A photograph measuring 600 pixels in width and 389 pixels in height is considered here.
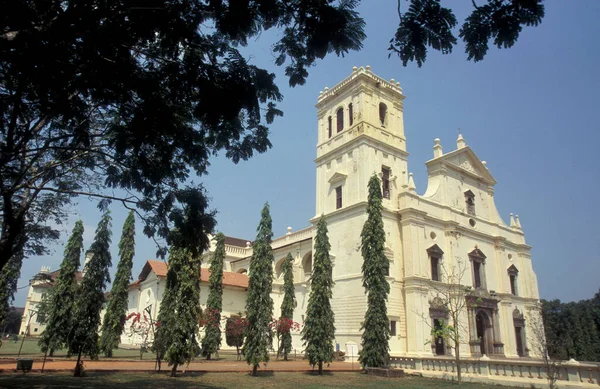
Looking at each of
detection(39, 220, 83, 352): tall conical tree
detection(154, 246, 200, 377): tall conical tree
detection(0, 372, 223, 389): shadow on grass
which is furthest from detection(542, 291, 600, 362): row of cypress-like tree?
detection(39, 220, 83, 352): tall conical tree

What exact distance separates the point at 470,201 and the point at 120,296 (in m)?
31.5

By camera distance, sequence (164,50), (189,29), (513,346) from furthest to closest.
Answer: (513,346), (164,50), (189,29)

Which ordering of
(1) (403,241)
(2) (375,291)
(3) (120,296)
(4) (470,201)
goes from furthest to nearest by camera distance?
(4) (470,201) → (1) (403,241) → (3) (120,296) → (2) (375,291)

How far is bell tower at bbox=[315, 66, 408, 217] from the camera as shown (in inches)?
1312

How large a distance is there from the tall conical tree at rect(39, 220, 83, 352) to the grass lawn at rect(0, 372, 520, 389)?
36.6 feet

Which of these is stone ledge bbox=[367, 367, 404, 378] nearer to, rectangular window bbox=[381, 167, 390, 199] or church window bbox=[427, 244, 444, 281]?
church window bbox=[427, 244, 444, 281]

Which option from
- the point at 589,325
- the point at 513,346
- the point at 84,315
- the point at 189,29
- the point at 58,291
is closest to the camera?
the point at 189,29

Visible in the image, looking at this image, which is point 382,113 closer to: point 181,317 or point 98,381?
point 181,317

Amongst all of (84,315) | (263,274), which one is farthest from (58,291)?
(263,274)

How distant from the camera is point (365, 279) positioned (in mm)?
24281

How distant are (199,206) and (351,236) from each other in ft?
78.2

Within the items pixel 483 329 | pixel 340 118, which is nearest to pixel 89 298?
pixel 340 118

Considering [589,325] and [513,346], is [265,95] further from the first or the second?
[589,325]

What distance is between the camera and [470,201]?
38.2 metres
